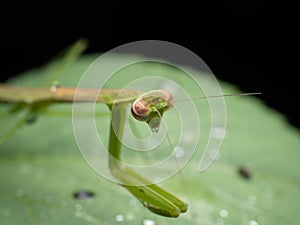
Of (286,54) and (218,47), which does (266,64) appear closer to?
(286,54)

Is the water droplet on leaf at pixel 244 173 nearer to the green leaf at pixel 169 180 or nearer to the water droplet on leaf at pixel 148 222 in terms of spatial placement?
the green leaf at pixel 169 180

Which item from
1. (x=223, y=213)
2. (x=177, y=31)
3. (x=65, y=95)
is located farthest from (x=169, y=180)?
(x=177, y=31)

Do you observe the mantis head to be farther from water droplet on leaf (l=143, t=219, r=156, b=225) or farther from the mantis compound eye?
water droplet on leaf (l=143, t=219, r=156, b=225)

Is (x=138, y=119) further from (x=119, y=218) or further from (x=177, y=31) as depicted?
(x=177, y=31)

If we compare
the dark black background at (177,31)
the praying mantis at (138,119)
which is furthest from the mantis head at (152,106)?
the dark black background at (177,31)

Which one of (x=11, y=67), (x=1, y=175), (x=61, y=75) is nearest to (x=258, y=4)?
(x=61, y=75)

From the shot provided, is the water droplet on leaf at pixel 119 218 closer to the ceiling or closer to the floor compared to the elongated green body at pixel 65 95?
closer to the floor
